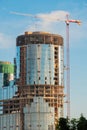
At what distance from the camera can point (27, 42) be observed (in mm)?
187500

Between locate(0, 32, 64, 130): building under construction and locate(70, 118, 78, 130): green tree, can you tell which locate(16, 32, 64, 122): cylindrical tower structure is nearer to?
locate(0, 32, 64, 130): building under construction

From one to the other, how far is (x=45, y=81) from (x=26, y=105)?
1111cm

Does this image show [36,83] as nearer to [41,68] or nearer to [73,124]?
[41,68]

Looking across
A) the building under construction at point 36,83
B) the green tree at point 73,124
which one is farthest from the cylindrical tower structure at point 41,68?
the green tree at point 73,124

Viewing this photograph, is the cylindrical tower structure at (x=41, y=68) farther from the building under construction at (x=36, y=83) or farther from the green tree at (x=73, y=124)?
the green tree at (x=73, y=124)

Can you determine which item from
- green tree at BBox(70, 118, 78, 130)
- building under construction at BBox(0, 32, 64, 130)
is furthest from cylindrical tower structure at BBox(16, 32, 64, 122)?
green tree at BBox(70, 118, 78, 130)

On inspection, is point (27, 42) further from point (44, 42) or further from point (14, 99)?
point (14, 99)

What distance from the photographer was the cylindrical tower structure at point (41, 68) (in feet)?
602

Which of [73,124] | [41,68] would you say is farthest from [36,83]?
[73,124]

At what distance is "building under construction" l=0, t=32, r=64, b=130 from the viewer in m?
180

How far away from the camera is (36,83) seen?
602ft

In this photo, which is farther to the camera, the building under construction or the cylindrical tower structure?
the cylindrical tower structure

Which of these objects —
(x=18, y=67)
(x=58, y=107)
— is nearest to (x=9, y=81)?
(x=18, y=67)

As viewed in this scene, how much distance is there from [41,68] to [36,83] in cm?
626
